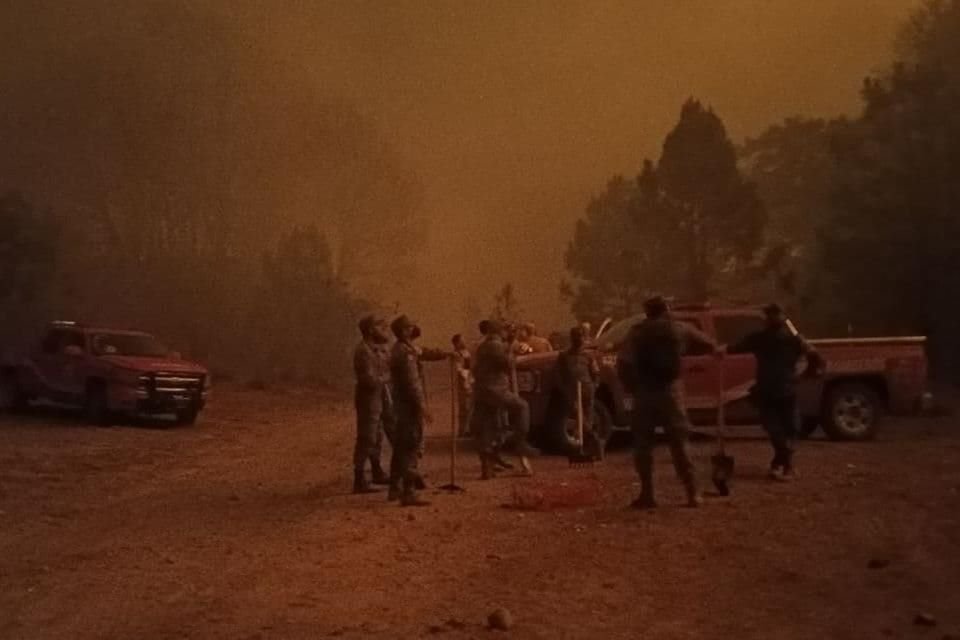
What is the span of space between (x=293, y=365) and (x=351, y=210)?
11.8m

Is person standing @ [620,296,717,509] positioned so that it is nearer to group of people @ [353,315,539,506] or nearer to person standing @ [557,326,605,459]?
group of people @ [353,315,539,506]

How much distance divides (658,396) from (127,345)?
1615cm

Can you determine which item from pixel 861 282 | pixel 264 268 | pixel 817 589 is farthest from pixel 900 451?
pixel 264 268

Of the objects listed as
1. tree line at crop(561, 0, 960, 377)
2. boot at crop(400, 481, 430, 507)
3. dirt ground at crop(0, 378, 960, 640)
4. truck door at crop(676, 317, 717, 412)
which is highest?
tree line at crop(561, 0, 960, 377)

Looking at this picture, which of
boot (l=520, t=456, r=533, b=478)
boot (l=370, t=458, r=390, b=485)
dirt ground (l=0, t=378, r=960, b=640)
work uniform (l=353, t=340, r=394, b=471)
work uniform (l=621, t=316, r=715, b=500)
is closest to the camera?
dirt ground (l=0, t=378, r=960, b=640)

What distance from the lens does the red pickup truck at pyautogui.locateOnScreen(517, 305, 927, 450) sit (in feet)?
58.4

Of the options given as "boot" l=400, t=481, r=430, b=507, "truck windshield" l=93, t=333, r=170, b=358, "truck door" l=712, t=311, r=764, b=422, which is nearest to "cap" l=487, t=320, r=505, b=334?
"boot" l=400, t=481, r=430, b=507

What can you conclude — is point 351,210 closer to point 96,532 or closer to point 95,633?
point 96,532

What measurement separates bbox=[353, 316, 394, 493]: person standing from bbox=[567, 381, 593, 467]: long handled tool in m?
3.17

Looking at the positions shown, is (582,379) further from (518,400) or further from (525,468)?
(518,400)

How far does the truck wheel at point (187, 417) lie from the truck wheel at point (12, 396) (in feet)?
11.3

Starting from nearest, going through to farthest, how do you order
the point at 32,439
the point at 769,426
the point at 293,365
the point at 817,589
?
the point at 817,589
the point at 769,426
the point at 32,439
the point at 293,365

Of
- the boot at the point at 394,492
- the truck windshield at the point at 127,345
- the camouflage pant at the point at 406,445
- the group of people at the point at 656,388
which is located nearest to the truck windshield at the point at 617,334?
the group of people at the point at 656,388

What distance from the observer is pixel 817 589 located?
28.8 feet
